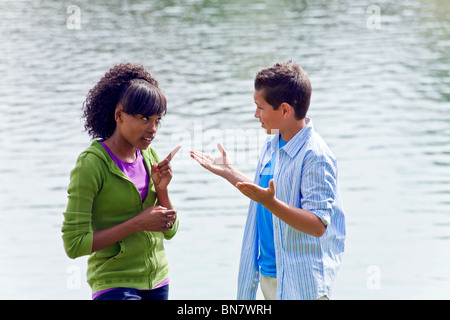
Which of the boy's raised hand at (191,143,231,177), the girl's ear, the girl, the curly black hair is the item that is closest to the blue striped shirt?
the boy's raised hand at (191,143,231,177)

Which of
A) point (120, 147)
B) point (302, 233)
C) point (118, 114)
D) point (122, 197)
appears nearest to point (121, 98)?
point (118, 114)

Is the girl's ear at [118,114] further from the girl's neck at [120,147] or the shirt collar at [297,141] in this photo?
the shirt collar at [297,141]

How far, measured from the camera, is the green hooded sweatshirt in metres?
2.92

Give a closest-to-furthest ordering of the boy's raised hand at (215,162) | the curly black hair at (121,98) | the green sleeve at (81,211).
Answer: the green sleeve at (81,211) → the curly black hair at (121,98) → the boy's raised hand at (215,162)

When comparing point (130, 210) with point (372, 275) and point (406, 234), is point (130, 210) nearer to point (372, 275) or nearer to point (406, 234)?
point (372, 275)

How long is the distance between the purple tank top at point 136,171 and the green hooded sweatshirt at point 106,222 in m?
0.04

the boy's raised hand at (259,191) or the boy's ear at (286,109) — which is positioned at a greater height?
the boy's ear at (286,109)

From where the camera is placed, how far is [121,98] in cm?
309

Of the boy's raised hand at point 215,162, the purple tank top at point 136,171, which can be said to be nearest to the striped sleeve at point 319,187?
the boy's raised hand at point 215,162

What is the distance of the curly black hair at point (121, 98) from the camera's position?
10.1 feet

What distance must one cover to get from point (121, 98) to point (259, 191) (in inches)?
28.9

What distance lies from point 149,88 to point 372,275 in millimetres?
3269
